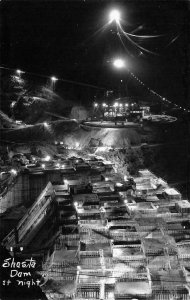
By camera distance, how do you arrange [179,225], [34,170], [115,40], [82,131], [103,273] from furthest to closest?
[115,40] → [82,131] → [34,170] → [179,225] → [103,273]

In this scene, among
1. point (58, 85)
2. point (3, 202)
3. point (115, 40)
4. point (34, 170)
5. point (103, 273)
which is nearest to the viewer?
point (103, 273)

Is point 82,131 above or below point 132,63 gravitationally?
below

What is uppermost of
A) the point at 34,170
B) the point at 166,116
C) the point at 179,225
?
the point at 166,116

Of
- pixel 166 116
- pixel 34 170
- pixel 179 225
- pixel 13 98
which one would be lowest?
pixel 179 225

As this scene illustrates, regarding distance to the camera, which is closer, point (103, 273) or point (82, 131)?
point (103, 273)

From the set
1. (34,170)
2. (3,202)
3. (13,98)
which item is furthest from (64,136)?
(3,202)

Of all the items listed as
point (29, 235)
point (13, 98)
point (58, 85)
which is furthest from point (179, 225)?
point (58, 85)

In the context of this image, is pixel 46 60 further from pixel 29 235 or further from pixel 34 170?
pixel 29 235

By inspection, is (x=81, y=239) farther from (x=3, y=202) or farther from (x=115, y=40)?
(x=115, y=40)

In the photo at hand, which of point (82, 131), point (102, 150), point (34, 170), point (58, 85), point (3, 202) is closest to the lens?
point (3, 202)
